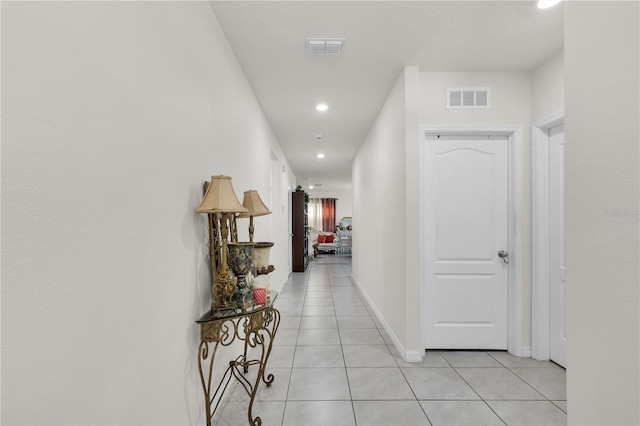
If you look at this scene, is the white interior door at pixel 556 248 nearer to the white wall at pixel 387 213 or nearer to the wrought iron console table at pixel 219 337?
the white wall at pixel 387 213

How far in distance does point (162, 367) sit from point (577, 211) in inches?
68.5

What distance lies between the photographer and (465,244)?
288 centimetres

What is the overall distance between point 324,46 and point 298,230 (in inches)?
210

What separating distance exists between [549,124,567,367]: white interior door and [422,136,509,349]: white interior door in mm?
347

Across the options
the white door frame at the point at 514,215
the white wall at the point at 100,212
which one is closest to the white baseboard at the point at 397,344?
the white door frame at the point at 514,215

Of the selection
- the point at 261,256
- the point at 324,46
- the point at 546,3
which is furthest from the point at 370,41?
the point at 261,256

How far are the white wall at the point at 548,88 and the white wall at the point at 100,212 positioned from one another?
2.77 m

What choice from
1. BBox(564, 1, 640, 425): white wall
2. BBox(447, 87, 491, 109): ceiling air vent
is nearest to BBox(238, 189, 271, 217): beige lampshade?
BBox(564, 1, 640, 425): white wall

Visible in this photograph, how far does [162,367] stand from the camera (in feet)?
4.33

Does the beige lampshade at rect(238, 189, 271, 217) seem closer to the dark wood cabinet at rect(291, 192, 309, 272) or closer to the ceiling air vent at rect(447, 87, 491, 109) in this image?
the ceiling air vent at rect(447, 87, 491, 109)

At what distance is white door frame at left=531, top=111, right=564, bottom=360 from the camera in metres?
2.70

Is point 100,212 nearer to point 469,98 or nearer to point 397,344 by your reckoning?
point 397,344

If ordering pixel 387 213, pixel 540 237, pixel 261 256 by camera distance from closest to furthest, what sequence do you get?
pixel 261 256
pixel 540 237
pixel 387 213

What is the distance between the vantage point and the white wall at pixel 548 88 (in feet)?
8.11
